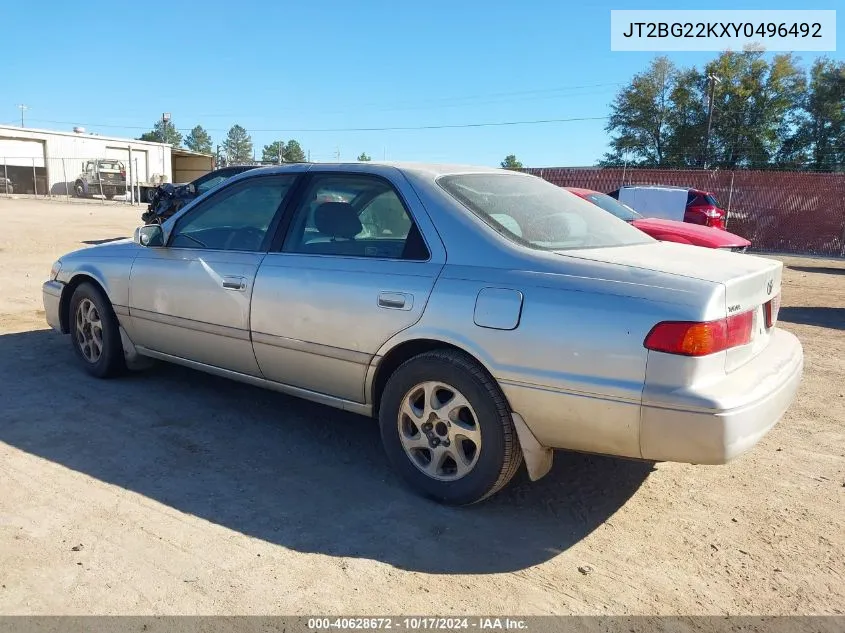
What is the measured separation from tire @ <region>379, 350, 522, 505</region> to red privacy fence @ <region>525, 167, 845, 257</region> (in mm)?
19903

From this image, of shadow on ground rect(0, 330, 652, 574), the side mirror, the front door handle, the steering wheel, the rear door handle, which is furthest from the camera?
the side mirror

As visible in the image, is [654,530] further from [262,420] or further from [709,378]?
[262,420]

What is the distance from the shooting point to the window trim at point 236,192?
408cm

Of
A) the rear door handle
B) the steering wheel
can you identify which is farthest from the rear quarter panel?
the steering wheel

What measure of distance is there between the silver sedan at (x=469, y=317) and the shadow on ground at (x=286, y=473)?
0.85ft

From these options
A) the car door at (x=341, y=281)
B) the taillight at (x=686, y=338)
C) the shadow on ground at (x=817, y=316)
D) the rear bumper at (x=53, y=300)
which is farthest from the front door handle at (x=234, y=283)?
the shadow on ground at (x=817, y=316)

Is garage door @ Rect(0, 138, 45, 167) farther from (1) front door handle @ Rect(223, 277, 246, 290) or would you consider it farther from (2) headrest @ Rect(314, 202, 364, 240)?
(2) headrest @ Rect(314, 202, 364, 240)

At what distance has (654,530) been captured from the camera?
10.5ft

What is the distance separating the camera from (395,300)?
11.0 feet

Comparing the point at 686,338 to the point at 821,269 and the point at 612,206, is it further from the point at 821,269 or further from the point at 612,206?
the point at 821,269

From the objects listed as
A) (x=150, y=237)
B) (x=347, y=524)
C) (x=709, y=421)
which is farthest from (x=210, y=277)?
(x=709, y=421)

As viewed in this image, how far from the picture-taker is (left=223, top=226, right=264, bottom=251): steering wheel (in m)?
4.15

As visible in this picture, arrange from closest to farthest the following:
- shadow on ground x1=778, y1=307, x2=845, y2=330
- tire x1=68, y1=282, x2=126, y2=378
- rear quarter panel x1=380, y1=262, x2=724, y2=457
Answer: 1. rear quarter panel x1=380, y1=262, x2=724, y2=457
2. tire x1=68, y1=282, x2=126, y2=378
3. shadow on ground x1=778, y1=307, x2=845, y2=330

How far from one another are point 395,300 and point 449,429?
659 millimetres
